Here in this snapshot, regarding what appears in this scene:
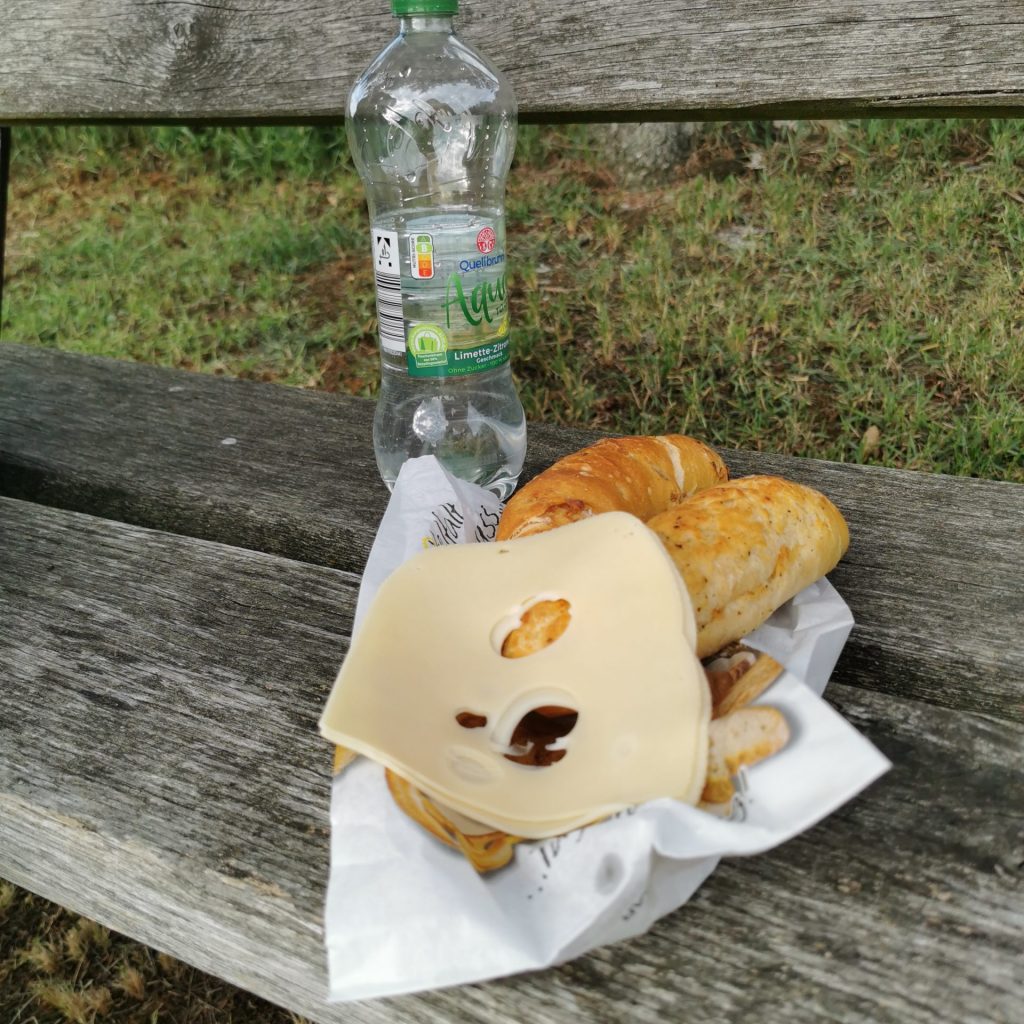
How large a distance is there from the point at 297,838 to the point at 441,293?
29.8 inches

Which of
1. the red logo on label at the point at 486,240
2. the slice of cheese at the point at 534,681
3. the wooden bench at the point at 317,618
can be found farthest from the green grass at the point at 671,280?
the slice of cheese at the point at 534,681

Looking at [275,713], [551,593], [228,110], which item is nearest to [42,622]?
[275,713]

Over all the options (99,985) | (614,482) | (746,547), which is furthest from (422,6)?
(99,985)

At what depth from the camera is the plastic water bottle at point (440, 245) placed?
4.48 feet

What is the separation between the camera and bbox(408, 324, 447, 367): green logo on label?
136 cm

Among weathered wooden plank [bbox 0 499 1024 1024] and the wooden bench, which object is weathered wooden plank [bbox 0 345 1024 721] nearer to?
the wooden bench

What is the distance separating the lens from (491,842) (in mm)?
841

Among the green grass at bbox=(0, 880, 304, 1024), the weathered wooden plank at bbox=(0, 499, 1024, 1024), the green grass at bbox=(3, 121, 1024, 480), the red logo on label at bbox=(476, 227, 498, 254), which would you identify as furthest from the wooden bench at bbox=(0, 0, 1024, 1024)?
the green grass at bbox=(3, 121, 1024, 480)

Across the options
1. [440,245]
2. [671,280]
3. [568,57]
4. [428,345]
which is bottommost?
[671,280]

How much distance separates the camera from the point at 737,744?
840 mm

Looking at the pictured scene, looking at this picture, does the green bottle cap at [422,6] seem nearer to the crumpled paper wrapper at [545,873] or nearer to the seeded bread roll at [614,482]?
the seeded bread roll at [614,482]

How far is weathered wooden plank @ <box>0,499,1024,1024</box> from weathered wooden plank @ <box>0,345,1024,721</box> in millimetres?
127

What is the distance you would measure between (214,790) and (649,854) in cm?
46

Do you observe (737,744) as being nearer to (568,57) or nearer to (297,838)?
(297,838)
